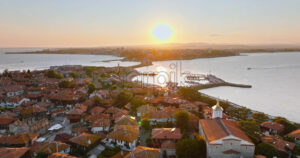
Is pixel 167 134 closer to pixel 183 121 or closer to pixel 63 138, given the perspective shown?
pixel 183 121

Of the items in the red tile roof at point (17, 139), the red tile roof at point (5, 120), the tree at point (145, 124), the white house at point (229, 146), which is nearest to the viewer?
the white house at point (229, 146)

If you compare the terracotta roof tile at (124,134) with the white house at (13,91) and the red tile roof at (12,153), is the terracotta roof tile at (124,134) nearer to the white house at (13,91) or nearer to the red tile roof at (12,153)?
the red tile roof at (12,153)

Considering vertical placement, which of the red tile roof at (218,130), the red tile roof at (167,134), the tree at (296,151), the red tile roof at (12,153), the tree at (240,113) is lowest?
the tree at (240,113)

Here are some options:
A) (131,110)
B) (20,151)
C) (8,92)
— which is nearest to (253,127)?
(131,110)

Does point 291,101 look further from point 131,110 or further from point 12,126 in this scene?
point 12,126

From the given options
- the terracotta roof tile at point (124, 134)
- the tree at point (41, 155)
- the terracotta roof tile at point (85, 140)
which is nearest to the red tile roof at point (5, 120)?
the terracotta roof tile at point (85, 140)

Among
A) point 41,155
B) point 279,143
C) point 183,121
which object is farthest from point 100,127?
A: point 279,143
